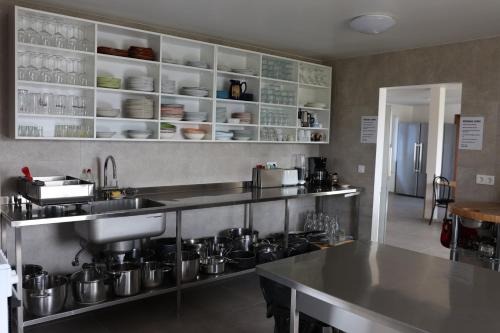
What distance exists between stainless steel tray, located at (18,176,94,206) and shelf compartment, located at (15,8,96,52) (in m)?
1.01

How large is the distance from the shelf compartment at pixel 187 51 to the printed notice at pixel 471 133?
2.52 m

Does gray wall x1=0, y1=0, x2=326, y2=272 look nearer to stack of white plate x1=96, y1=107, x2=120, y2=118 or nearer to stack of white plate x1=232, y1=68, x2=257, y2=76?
stack of white plate x1=96, y1=107, x2=120, y2=118

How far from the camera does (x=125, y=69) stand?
373 cm

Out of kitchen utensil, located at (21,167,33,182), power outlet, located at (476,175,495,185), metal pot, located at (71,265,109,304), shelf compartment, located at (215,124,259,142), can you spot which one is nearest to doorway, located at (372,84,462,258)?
power outlet, located at (476,175,495,185)

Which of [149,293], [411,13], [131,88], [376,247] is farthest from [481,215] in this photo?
[131,88]

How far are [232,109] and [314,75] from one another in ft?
3.83

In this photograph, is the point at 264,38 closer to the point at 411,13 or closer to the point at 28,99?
the point at 411,13

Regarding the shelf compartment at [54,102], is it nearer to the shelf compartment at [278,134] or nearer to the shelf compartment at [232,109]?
the shelf compartment at [232,109]

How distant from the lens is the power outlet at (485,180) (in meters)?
3.95

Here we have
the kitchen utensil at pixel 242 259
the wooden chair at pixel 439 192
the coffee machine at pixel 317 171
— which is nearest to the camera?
the kitchen utensil at pixel 242 259

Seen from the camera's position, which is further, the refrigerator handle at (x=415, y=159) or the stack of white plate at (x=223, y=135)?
the refrigerator handle at (x=415, y=159)

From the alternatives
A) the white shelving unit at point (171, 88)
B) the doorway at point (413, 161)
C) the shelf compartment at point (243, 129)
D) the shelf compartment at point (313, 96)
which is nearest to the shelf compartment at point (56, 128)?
the white shelving unit at point (171, 88)

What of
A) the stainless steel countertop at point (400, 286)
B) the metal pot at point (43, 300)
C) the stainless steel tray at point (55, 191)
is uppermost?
the stainless steel tray at point (55, 191)

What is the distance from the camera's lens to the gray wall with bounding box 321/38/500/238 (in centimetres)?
396
